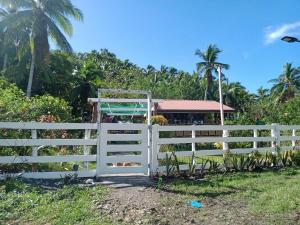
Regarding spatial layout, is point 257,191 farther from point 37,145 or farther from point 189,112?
point 189,112

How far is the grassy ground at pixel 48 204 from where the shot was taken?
253 inches

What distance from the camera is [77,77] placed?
3778 cm

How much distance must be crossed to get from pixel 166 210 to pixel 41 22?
2730cm

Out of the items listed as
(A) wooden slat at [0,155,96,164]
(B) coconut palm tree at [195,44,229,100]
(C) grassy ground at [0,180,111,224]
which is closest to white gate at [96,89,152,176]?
(A) wooden slat at [0,155,96,164]

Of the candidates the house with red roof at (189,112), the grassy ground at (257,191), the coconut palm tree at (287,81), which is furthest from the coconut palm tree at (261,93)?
the grassy ground at (257,191)

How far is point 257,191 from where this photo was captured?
28.5 feet

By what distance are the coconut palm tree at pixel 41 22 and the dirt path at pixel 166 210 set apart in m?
25.0

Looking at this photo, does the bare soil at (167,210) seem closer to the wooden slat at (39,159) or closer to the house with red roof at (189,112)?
the wooden slat at (39,159)

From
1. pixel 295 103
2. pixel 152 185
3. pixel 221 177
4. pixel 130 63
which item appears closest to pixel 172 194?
pixel 152 185

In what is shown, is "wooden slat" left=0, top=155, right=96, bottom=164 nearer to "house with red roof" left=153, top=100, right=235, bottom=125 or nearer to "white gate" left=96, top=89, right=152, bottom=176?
"white gate" left=96, top=89, right=152, bottom=176

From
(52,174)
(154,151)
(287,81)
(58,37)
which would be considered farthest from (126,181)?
(287,81)

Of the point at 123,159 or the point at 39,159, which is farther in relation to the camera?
the point at 123,159

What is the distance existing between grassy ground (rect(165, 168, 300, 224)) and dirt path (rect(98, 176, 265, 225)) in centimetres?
27

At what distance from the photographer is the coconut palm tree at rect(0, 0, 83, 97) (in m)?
31.0
